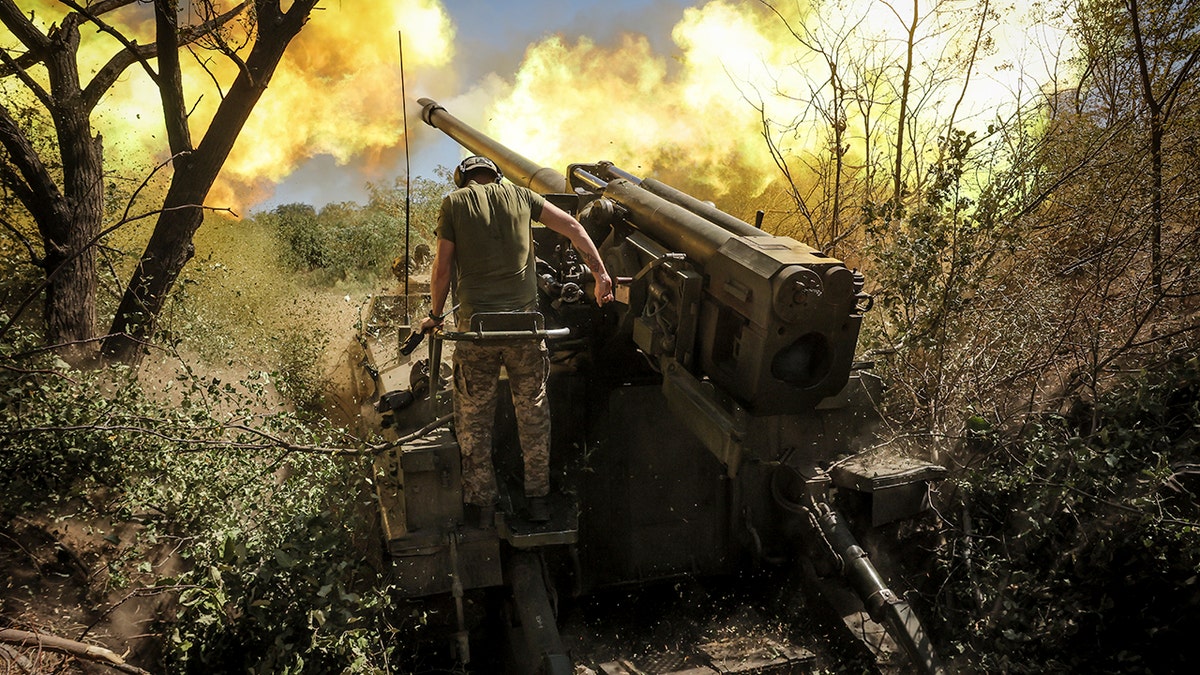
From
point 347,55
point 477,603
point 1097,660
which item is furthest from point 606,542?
point 347,55

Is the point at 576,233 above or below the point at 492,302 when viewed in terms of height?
above

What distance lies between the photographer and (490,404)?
16.9 ft

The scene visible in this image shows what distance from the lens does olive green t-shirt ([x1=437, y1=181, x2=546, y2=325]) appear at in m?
5.06

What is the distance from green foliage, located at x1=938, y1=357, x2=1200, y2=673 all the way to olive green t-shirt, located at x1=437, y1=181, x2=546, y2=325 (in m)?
3.12

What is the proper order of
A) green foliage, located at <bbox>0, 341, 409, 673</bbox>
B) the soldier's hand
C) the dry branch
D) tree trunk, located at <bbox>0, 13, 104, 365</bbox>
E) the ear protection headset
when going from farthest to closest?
tree trunk, located at <bbox>0, 13, 104, 365</bbox> → the ear protection headset → the soldier's hand → green foliage, located at <bbox>0, 341, 409, 673</bbox> → the dry branch

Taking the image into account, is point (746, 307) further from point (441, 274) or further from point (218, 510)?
point (218, 510)

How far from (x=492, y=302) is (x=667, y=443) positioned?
1575mm

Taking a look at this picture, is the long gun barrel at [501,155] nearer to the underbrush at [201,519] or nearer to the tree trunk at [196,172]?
the tree trunk at [196,172]

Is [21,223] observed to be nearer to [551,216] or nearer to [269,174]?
[269,174]

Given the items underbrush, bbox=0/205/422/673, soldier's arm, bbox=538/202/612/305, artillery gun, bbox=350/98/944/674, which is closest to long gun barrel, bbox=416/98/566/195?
artillery gun, bbox=350/98/944/674

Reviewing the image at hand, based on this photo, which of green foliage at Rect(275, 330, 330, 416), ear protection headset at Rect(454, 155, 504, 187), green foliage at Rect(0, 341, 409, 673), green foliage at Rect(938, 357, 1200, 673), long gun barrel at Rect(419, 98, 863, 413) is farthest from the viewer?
green foliage at Rect(275, 330, 330, 416)

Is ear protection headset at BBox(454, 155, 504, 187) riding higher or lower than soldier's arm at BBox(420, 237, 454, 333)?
higher

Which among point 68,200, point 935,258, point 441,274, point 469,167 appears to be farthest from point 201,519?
point 935,258

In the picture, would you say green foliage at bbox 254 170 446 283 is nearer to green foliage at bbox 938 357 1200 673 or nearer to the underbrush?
the underbrush
